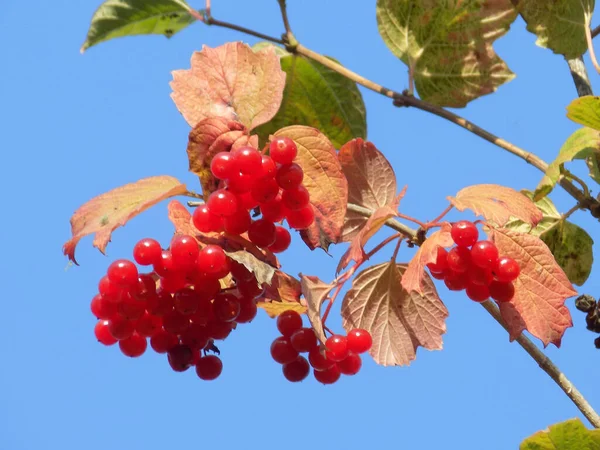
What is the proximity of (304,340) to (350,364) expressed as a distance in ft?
0.19

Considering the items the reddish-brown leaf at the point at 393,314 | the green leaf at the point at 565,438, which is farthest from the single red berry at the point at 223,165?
the green leaf at the point at 565,438

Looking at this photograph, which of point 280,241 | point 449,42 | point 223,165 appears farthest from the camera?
point 449,42

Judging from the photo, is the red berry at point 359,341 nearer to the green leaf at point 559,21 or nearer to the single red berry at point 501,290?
the single red berry at point 501,290

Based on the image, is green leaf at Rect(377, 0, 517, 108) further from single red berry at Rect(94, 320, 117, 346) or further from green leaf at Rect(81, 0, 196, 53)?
single red berry at Rect(94, 320, 117, 346)

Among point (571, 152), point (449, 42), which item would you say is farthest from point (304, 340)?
point (449, 42)

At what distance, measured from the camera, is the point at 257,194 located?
0.84 m

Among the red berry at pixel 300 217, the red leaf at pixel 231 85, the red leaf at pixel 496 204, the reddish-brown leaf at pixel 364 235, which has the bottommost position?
Result: the red leaf at pixel 496 204

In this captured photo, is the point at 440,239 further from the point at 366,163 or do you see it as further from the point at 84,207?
the point at 84,207

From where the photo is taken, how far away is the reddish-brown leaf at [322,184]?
0.88 m

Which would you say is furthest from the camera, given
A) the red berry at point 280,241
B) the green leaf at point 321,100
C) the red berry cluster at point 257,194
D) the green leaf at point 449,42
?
the green leaf at point 321,100

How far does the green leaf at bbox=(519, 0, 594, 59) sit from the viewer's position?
1166 millimetres

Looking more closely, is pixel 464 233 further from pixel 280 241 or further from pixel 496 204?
pixel 280 241

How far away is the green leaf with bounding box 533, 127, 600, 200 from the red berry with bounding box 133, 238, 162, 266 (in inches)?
16.9

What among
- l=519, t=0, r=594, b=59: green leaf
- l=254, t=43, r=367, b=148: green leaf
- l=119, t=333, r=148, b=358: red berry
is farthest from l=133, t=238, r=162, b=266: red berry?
l=519, t=0, r=594, b=59: green leaf
